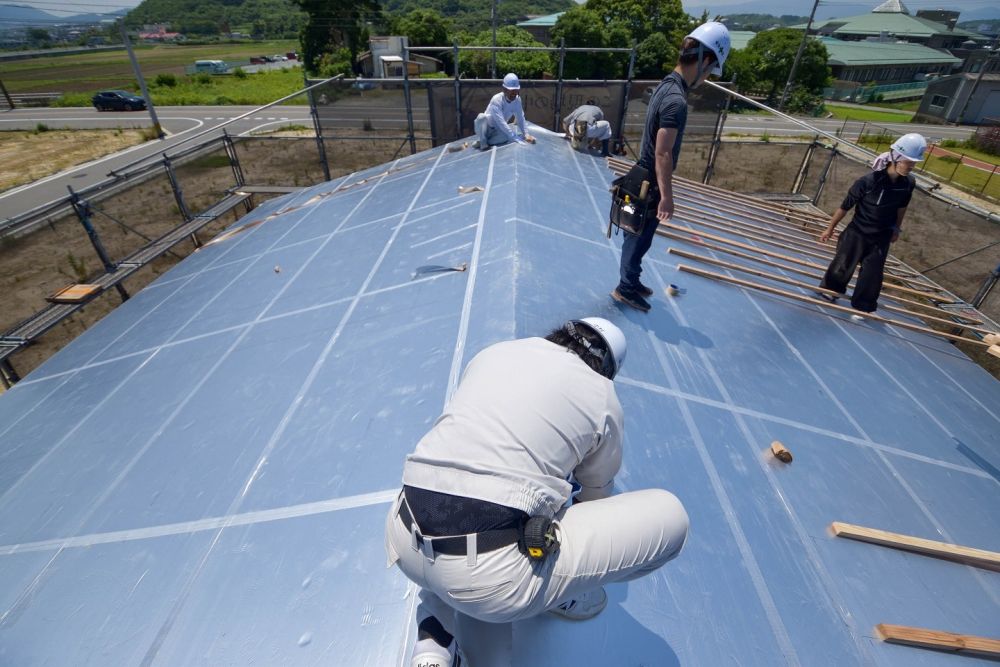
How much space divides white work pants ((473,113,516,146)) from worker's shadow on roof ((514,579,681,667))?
781 centimetres

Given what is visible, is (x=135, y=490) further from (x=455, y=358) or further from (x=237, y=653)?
(x=455, y=358)

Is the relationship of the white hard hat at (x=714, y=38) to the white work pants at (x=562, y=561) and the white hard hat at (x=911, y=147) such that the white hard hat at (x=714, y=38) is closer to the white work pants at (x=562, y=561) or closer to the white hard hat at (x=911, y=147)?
the white hard hat at (x=911, y=147)

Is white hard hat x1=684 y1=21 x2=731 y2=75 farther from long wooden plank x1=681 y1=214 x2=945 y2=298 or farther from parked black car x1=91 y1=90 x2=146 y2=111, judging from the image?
parked black car x1=91 y1=90 x2=146 y2=111

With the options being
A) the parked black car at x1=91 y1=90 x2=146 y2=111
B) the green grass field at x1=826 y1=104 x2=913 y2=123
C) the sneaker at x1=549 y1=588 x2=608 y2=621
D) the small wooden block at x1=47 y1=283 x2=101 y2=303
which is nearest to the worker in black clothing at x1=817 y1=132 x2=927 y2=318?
the sneaker at x1=549 y1=588 x2=608 y2=621

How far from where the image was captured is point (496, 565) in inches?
56.1

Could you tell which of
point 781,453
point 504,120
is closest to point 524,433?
point 781,453

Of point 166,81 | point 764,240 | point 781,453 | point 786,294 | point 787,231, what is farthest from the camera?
point 166,81

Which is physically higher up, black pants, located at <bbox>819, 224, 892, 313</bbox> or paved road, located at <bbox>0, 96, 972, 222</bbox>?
black pants, located at <bbox>819, 224, 892, 313</bbox>

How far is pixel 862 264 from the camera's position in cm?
497

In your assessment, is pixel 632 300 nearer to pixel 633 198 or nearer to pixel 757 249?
pixel 633 198

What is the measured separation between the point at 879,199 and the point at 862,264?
71 cm

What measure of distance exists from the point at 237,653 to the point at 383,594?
712 millimetres

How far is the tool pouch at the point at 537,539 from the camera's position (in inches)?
55.9

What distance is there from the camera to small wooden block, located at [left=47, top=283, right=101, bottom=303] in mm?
→ 7141
